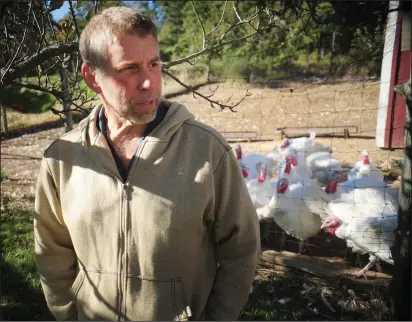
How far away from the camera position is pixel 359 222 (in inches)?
160

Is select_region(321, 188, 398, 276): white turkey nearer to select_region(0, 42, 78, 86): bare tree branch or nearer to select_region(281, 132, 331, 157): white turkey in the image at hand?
select_region(281, 132, 331, 157): white turkey

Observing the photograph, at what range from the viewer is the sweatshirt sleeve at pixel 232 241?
1.63 metres

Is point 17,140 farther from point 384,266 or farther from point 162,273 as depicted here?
point 162,273

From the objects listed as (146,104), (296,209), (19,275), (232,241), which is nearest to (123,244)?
(232,241)

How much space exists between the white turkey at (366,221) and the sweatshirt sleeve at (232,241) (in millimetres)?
2594

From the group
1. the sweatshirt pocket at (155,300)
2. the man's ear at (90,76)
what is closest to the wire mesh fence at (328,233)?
the sweatshirt pocket at (155,300)

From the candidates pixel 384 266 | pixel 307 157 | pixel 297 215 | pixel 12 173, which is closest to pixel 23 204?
pixel 12 173

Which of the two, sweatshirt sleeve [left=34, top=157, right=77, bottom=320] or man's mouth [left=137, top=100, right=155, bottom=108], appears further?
sweatshirt sleeve [left=34, top=157, right=77, bottom=320]

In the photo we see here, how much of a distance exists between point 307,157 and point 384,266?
244 cm

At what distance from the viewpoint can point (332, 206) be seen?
15.0 feet

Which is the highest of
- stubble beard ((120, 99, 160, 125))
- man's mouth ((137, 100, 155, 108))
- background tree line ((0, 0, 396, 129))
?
background tree line ((0, 0, 396, 129))

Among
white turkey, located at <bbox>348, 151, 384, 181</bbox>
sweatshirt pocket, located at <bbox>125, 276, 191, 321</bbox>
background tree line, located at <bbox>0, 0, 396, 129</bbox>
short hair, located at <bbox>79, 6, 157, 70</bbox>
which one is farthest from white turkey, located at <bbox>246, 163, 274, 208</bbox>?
short hair, located at <bbox>79, 6, 157, 70</bbox>

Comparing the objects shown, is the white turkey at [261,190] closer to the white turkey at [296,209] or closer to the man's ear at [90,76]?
the white turkey at [296,209]

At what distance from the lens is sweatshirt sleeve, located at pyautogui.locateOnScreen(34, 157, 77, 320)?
5.61 ft
